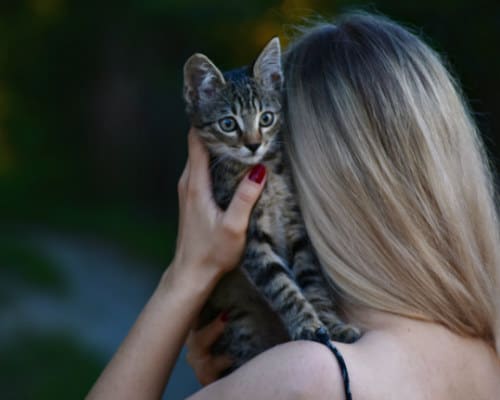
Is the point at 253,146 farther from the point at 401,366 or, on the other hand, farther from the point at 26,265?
the point at 26,265

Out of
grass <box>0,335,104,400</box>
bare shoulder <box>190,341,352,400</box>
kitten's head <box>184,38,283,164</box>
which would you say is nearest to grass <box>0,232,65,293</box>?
grass <box>0,335,104,400</box>

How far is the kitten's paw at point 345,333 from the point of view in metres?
2.06

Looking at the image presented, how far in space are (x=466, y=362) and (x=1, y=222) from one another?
3.84 meters

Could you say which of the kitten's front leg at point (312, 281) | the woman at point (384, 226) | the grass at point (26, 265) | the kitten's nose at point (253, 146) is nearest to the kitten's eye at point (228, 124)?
the kitten's nose at point (253, 146)

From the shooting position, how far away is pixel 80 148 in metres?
5.29

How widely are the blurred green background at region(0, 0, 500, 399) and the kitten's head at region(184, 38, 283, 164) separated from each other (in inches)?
94.5

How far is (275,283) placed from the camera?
7.47ft

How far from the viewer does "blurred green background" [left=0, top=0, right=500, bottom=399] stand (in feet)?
16.2

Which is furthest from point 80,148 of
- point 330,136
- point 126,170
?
point 330,136

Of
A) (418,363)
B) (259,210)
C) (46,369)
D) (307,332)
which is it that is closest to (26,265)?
(46,369)

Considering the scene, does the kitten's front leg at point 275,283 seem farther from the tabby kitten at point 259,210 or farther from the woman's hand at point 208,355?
the woman's hand at point 208,355

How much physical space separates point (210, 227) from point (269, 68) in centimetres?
50

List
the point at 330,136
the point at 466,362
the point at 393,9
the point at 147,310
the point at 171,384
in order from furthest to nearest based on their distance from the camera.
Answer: the point at 171,384, the point at 393,9, the point at 147,310, the point at 330,136, the point at 466,362

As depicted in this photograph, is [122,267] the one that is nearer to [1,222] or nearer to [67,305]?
[67,305]
